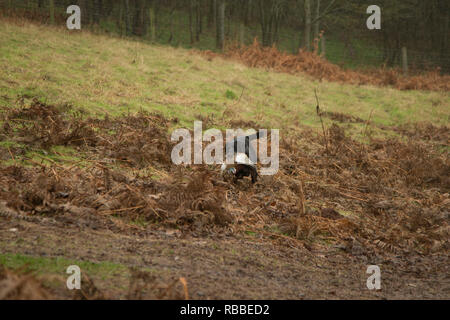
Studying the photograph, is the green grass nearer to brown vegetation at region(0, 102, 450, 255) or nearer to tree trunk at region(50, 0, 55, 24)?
brown vegetation at region(0, 102, 450, 255)

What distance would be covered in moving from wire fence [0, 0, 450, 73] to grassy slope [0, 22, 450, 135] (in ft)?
9.28

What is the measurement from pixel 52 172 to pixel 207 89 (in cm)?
797

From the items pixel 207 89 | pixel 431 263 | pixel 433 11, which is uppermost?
pixel 433 11

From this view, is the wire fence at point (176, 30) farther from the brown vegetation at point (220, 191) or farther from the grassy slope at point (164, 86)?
the brown vegetation at point (220, 191)

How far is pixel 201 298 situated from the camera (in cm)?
311

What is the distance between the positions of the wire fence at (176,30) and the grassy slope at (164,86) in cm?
283

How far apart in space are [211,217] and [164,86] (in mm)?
7800

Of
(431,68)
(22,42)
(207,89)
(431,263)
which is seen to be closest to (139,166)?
(431,263)

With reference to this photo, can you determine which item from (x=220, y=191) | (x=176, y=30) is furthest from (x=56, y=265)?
(x=176, y=30)

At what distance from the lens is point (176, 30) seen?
1125 inches

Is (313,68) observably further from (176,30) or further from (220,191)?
(220,191)

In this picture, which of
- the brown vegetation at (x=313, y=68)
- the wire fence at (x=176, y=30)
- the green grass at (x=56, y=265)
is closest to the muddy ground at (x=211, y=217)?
the green grass at (x=56, y=265)

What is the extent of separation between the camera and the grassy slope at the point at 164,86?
31.9 ft
